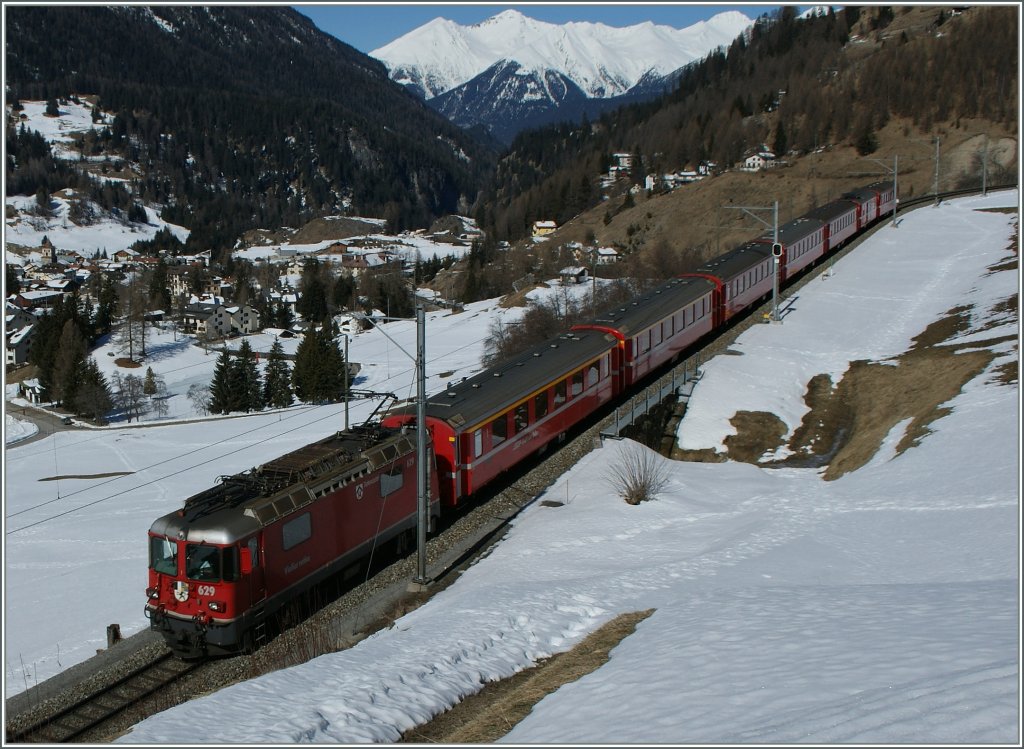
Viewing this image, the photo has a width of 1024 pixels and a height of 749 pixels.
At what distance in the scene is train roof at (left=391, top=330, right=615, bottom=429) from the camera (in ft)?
76.9

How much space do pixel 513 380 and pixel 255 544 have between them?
11.4 metres

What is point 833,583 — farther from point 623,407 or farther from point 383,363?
point 383,363

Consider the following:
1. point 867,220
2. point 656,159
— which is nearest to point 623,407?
point 867,220

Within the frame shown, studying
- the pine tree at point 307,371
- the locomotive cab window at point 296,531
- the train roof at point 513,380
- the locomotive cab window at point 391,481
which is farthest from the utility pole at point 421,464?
the pine tree at point 307,371

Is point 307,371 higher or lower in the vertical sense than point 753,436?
lower

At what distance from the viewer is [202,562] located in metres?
16.0

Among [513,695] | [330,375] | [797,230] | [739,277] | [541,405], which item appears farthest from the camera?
[330,375]

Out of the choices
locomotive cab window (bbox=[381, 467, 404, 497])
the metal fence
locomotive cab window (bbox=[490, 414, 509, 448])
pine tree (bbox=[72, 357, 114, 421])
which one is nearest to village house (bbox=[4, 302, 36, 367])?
pine tree (bbox=[72, 357, 114, 421])

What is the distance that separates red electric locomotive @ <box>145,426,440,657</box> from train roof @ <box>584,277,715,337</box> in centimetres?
1619

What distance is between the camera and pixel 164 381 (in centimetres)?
11481

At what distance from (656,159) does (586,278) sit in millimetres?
71805

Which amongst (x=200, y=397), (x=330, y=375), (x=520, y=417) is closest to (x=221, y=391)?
(x=200, y=397)

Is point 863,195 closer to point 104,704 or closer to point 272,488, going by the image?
point 272,488

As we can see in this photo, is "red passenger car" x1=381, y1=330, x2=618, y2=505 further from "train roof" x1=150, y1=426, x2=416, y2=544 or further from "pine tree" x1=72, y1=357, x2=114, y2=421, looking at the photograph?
"pine tree" x1=72, y1=357, x2=114, y2=421
